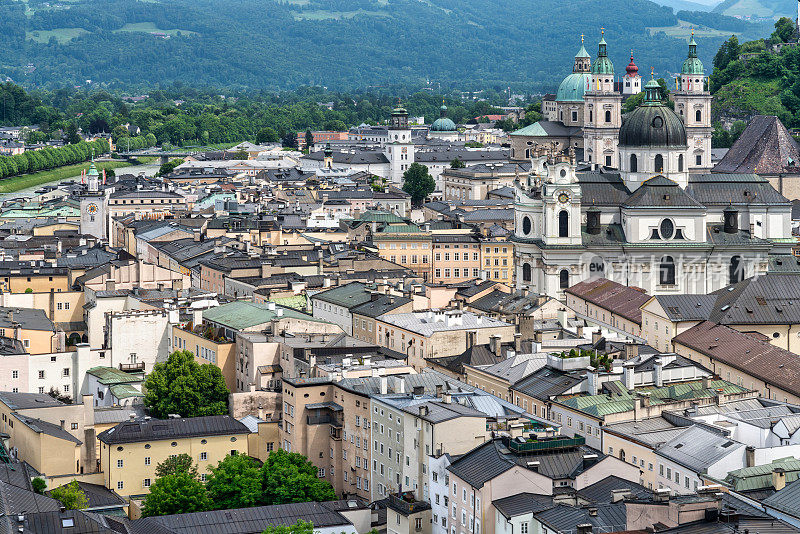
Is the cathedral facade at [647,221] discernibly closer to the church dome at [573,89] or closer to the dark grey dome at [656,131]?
the dark grey dome at [656,131]

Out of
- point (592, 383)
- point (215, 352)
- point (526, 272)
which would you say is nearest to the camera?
point (592, 383)

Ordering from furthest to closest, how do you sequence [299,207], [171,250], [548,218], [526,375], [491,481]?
[299,207]
[171,250]
[548,218]
[526,375]
[491,481]

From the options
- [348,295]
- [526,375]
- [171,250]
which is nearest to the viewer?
[526,375]

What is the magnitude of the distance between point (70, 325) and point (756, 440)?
139 ft

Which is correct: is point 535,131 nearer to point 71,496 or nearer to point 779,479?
point 71,496

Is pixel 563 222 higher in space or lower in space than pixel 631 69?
lower

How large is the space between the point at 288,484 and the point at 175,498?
352 centimetres

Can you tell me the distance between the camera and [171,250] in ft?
333

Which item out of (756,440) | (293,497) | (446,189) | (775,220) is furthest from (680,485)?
(446,189)

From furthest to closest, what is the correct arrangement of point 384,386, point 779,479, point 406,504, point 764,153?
point 764,153 < point 384,386 < point 406,504 < point 779,479

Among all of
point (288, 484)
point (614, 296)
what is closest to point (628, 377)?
point (288, 484)

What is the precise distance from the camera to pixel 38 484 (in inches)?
1972

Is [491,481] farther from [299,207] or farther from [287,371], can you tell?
[299,207]

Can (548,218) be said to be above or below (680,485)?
above
